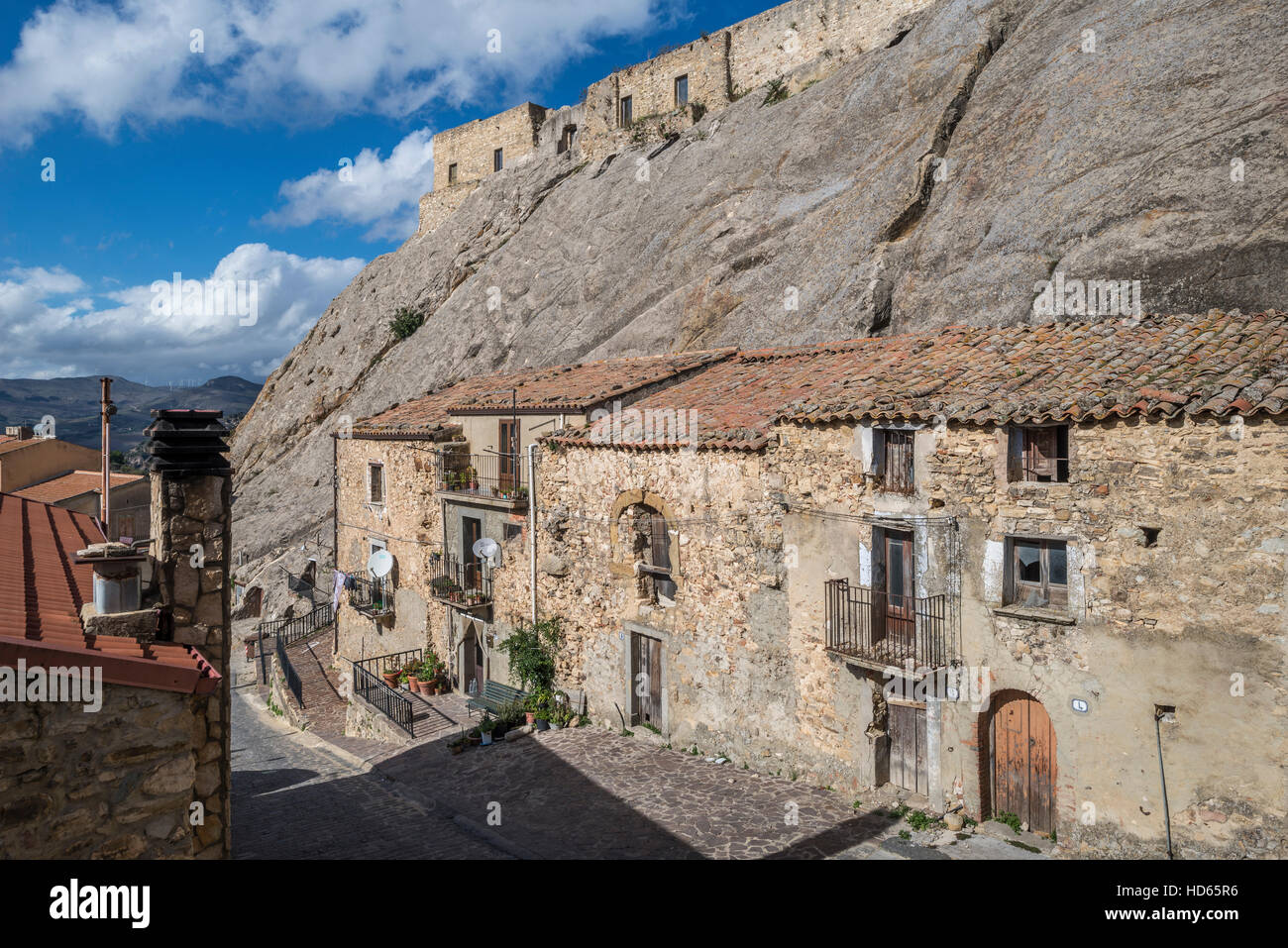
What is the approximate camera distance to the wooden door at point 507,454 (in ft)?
67.8

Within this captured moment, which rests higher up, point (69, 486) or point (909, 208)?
point (909, 208)

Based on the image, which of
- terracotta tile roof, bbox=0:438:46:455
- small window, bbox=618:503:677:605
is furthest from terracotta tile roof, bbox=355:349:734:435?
terracotta tile roof, bbox=0:438:46:455

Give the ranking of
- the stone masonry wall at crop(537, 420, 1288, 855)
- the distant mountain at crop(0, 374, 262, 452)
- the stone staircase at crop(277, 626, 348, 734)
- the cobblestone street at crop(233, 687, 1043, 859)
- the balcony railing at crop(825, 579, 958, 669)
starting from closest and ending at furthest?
1. the stone masonry wall at crop(537, 420, 1288, 855)
2. the cobblestone street at crop(233, 687, 1043, 859)
3. the balcony railing at crop(825, 579, 958, 669)
4. the stone staircase at crop(277, 626, 348, 734)
5. the distant mountain at crop(0, 374, 262, 452)

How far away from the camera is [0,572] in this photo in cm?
800

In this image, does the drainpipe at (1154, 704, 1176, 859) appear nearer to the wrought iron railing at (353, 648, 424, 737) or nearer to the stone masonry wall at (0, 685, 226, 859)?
the stone masonry wall at (0, 685, 226, 859)

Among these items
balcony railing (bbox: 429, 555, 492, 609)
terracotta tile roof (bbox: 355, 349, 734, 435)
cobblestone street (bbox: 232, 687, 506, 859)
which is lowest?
cobblestone street (bbox: 232, 687, 506, 859)

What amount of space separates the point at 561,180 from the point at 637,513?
1133 inches

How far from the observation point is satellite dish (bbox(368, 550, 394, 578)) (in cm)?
2481

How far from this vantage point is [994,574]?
37.6 feet

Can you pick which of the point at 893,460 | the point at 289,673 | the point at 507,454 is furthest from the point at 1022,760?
A: the point at 289,673

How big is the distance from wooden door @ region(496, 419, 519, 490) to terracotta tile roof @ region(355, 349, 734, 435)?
0.56 m

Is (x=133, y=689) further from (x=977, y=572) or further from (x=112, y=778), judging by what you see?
(x=977, y=572)

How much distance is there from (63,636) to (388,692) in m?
15.5

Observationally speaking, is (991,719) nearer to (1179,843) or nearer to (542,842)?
(1179,843)
